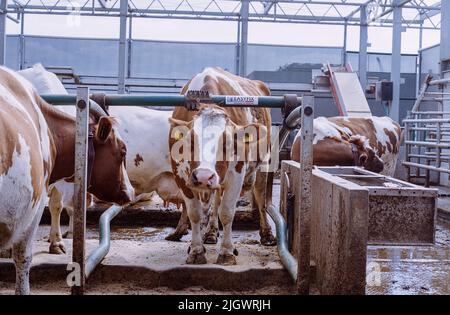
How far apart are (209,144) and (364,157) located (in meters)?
3.76

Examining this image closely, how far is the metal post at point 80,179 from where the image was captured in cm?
356

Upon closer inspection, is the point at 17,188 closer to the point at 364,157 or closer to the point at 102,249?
the point at 102,249

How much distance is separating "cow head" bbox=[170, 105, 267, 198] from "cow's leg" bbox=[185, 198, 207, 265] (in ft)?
0.74

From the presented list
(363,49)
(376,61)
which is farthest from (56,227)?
(376,61)

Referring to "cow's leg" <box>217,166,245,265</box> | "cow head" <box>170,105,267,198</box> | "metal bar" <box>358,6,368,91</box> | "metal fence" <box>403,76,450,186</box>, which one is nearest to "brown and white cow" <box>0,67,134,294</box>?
"cow head" <box>170,105,267,198</box>

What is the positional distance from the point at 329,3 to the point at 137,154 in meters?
14.8

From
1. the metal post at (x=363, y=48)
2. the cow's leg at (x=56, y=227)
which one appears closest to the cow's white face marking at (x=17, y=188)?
the cow's leg at (x=56, y=227)

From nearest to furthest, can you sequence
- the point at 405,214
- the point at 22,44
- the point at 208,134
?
the point at 405,214 → the point at 208,134 → the point at 22,44

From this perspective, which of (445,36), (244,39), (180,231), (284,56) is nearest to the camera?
(180,231)

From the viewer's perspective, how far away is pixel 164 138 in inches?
284

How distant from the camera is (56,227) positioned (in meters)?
5.12

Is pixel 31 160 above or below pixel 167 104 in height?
below

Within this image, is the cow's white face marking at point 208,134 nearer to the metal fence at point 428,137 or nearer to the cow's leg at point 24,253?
the cow's leg at point 24,253
